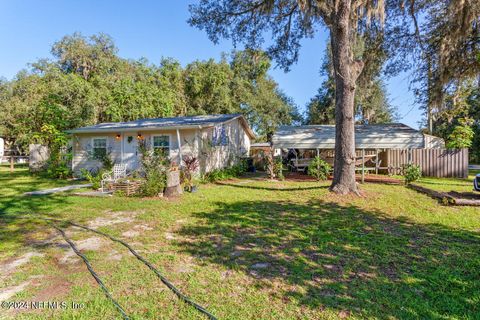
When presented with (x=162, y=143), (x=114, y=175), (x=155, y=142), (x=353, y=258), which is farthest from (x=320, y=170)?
(x=114, y=175)

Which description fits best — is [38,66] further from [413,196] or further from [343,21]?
[413,196]

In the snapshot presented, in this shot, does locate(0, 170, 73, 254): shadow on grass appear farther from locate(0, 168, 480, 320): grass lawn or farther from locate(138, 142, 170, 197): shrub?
locate(138, 142, 170, 197): shrub

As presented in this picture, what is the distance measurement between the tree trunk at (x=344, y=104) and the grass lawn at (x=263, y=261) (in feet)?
4.51

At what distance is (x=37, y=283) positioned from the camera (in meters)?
3.15

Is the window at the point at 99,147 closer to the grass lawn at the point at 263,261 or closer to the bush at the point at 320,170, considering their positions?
the grass lawn at the point at 263,261

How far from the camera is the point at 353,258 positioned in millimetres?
3725

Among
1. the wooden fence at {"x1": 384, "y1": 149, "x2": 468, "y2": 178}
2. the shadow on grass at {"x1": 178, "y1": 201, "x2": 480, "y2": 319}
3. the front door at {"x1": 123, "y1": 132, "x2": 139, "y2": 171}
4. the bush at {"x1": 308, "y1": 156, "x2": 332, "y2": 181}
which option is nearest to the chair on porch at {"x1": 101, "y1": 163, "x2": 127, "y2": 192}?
the front door at {"x1": 123, "y1": 132, "x2": 139, "y2": 171}

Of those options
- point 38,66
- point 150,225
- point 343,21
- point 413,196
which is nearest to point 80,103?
point 38,66

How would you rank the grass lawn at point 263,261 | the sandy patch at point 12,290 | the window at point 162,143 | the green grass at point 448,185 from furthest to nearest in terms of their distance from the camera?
the window at point 162,143 → the green grass at point 448,185 → the sandy patch at point 12,290 → the grass lawn at point 263,261

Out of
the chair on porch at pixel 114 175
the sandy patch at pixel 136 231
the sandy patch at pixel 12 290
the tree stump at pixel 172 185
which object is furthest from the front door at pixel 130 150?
the sandy patch at pixel 12 290

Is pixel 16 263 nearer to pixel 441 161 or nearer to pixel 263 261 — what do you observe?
pixel 263 261

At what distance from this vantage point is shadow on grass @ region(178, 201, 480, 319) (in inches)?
105

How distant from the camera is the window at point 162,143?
12.4 metres

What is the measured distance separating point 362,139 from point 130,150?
461 inches
